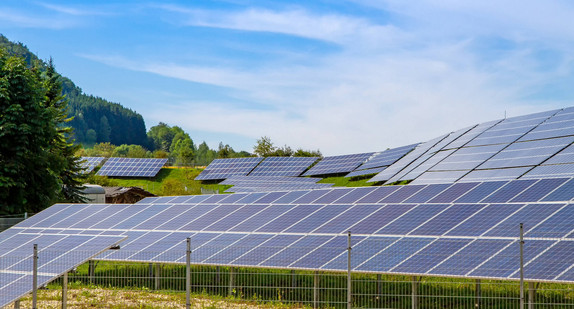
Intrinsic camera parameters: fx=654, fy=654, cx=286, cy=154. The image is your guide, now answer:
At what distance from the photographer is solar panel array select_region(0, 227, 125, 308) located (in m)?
16.7

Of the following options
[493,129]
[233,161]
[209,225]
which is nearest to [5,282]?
[209,225]

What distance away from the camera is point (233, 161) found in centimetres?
9238

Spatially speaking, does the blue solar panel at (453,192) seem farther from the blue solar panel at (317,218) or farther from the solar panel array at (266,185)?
the solar panel array at (266,185)

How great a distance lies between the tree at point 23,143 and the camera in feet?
122

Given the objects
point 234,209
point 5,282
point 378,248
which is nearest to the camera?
point 5,282

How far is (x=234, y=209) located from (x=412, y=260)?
9.42 metres

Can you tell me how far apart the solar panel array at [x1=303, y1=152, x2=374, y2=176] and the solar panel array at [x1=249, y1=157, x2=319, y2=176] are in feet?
11.5

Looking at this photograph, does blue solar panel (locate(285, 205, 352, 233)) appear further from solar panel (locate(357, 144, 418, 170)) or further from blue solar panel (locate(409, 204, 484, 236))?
solar panel (locate(357, 144, 418, 170))

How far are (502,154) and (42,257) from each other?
28739 mm

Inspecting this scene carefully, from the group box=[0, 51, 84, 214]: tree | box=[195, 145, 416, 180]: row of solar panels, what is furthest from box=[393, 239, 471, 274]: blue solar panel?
box=[195, 145, 416, 180]: row of solar panels

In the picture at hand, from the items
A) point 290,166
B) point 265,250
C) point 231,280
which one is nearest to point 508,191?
point 265,250

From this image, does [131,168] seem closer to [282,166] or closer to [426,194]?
[282,166]

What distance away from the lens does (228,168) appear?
89.5 m

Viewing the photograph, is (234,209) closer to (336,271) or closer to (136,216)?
(136,216)
